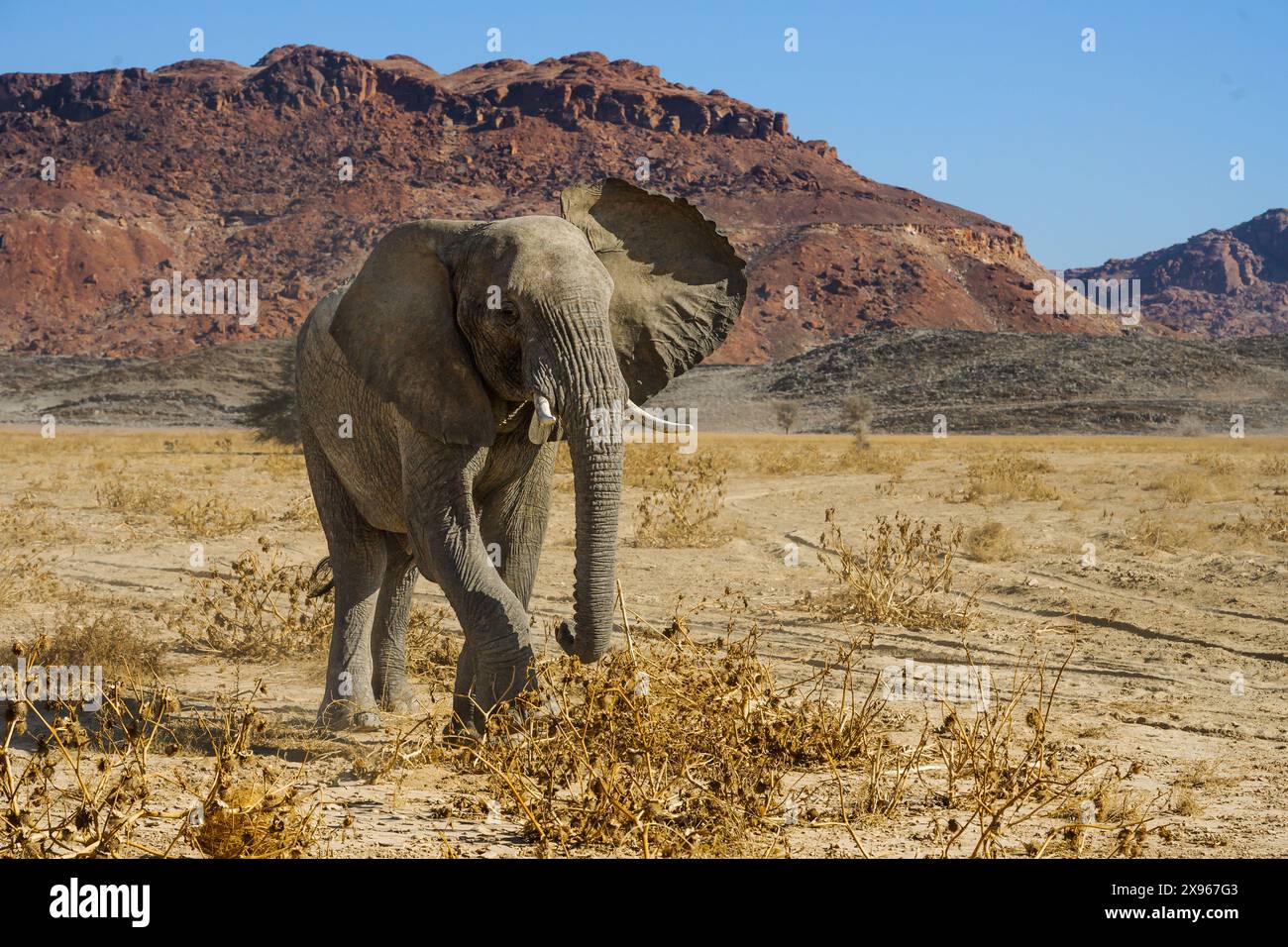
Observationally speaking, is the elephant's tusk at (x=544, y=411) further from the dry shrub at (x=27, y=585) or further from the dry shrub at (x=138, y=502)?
the dry shrub at (x=138, y=502)

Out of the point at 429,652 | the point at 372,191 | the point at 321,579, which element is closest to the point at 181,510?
the point at 321,579

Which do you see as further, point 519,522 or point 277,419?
point 277,419

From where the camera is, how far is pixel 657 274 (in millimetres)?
7004

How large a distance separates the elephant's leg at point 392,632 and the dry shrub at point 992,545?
314 inches

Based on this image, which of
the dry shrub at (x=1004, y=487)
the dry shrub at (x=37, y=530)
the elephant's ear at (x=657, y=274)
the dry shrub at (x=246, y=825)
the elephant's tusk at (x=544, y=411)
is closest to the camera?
the dry shrub at (x=246, y=825)

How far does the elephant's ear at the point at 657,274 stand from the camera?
6824 mm

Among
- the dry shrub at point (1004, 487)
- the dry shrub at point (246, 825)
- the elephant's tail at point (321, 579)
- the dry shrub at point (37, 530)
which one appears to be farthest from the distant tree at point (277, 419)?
the dry shrub at point (246, 825)

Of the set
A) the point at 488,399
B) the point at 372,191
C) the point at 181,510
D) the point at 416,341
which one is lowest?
the point at 181,510

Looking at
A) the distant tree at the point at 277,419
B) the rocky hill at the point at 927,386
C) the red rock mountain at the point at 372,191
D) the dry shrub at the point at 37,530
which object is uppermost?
the red rock mountain at the point at 372,191

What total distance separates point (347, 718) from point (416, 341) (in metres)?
2.28

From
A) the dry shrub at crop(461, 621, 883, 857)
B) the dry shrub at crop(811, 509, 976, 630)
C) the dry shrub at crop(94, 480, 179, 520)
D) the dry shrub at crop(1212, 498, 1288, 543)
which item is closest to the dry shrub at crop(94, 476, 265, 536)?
the dry shrub at crop(94, 480, 179, 520)

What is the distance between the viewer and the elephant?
5.93 m

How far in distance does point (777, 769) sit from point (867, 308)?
128413 millimetres

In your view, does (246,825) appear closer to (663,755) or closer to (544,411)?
(663,755)
